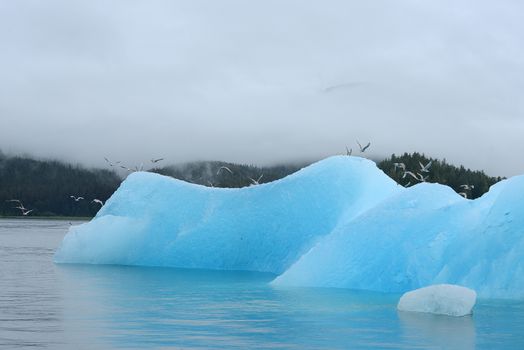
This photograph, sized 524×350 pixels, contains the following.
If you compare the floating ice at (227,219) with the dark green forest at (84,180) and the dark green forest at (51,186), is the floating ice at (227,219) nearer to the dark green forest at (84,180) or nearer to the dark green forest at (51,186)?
the dark green forest at (84,180)

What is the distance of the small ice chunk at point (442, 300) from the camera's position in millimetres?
16250

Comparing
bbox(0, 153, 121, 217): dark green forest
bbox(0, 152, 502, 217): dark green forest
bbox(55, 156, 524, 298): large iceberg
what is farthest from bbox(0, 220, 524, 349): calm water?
bbox(0, 153, 121, 217): dark green forest

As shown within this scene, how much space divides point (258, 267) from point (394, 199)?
25.8ft

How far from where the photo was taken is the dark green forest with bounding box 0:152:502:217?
78.9 m

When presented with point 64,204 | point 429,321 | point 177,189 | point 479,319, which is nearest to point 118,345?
point 429,321

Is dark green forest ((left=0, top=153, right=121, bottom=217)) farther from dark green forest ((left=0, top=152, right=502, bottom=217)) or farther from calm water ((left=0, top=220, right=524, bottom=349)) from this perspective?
calm water ((left=0, top=220, right=524, bottom=349))

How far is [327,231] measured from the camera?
26219 millimetres

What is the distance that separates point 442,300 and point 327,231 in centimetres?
989

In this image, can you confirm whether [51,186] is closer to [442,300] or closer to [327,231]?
[327,231]

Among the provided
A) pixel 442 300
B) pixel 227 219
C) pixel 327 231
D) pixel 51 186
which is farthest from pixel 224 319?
pixel 51 186

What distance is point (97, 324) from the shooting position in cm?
1456

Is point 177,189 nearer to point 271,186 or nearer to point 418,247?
point 271,186

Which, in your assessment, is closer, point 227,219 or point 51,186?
point 227,219

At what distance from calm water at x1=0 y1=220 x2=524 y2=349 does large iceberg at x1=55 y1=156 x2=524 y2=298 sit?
38.8 inches
